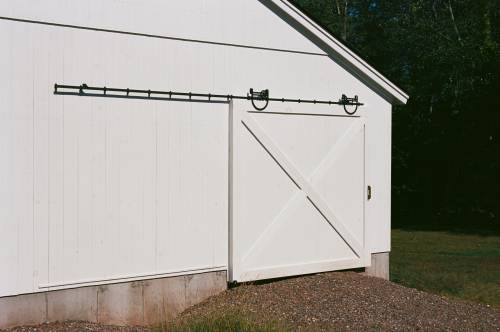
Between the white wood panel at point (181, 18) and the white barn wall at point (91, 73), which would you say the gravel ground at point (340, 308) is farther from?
the white wood panel at point (181, 18)

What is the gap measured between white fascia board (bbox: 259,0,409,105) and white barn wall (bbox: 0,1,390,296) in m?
0.17

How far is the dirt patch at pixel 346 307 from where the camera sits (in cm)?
818

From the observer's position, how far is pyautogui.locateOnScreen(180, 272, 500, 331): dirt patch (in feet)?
26.8

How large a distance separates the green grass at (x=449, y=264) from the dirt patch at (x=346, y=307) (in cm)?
174

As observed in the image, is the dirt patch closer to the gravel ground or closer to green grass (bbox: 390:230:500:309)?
the gravel ground

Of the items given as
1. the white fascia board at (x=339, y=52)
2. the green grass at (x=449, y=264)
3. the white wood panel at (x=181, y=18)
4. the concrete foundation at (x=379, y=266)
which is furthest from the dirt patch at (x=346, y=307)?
the white wood panel at (x=181, y=18)

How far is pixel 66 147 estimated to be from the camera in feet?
26.3

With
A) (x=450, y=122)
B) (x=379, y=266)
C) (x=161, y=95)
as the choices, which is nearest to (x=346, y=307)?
(x=379, y=266)

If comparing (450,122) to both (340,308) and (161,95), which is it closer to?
(340,308)

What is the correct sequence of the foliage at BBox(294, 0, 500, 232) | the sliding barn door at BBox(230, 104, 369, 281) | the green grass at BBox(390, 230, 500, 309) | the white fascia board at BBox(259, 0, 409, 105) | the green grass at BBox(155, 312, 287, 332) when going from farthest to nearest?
the foliage at BBox(294, 0, 500, 232)
the green grass at BBox(390, 230, 500, 309)
the white fascia board at BBox(259, 0, 409, 105)
the sliding barn door at BBox(230, 104, 369, 281)
the green grass at BBox(155, 312, 287, 332)

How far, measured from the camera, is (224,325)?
6.85 metres

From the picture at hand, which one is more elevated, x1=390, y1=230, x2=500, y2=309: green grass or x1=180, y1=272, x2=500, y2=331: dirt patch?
x1=180, y1=272, x2=500, y2=331: dirt patch

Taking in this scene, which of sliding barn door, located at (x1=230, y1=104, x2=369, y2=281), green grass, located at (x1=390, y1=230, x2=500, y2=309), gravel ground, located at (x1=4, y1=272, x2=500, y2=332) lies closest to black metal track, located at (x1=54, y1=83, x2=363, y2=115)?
sliding barn door, located at (x1=230, y1=104, x2=369, y2=281)

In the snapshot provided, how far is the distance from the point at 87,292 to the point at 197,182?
1927 mm
